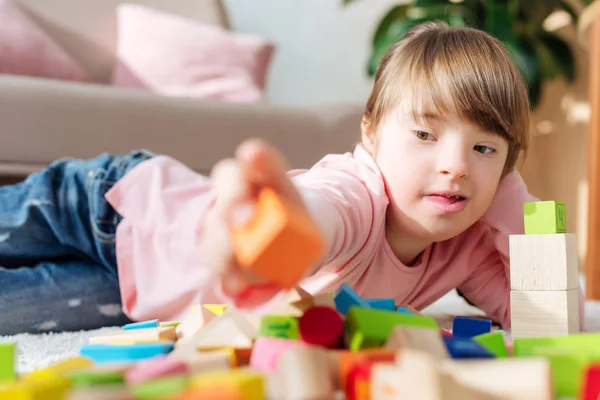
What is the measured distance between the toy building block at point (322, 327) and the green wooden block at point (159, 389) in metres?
0.13

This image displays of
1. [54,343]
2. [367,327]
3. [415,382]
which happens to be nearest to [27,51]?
[54,343]

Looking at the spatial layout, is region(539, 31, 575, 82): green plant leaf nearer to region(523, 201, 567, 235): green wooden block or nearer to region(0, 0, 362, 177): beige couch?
region(0, 0, 362, 177): beige couch

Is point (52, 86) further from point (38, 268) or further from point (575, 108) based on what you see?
point (575, 108)

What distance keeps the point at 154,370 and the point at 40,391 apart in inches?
2.5

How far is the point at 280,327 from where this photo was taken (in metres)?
0.49

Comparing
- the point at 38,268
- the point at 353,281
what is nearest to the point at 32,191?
the point at 38,268

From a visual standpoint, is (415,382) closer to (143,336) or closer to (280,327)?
(280,327)

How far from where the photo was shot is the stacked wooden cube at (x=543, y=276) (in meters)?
0.72

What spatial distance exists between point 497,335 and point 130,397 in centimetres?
31

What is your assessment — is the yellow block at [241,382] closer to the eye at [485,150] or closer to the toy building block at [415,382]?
the toy building block at [415,382]

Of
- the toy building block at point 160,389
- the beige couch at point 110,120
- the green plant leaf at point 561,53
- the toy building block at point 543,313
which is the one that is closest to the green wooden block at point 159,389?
the toy building block at point 160,389

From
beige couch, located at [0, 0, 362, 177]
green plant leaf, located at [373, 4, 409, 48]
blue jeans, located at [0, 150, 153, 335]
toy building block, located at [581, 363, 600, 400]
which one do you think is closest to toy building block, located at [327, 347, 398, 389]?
toy building block, located at [581, 363, 600, 400]

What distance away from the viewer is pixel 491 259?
3.25 feet

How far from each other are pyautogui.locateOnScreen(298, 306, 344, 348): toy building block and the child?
0.05 meters
